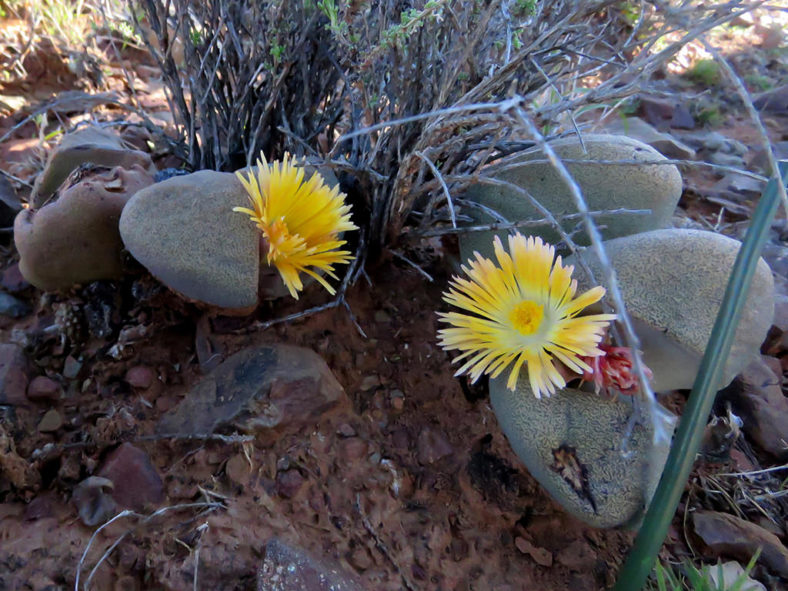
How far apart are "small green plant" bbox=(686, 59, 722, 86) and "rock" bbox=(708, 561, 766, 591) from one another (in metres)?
2.29

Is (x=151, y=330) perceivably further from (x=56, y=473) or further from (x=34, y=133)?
(x=34, y=133)

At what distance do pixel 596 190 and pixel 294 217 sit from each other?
1.79 ft

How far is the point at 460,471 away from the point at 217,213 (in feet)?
1.98

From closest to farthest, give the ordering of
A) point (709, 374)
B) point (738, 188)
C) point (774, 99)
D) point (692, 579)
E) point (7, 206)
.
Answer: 1. point (709, 374)
2. point (692, 579)
3. point (7, 206)
4. point (738, 188)
5. point (774, 99)

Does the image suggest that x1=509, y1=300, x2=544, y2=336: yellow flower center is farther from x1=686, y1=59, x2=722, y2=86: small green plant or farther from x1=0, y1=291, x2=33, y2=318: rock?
x1=686, y1=59, x2=722, y2=86: small green plant

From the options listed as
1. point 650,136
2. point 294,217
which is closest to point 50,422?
point 294,217

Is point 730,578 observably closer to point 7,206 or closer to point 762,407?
point 762,407

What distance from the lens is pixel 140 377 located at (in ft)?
3.62

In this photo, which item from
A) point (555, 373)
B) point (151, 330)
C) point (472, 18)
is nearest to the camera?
point (555, 373)

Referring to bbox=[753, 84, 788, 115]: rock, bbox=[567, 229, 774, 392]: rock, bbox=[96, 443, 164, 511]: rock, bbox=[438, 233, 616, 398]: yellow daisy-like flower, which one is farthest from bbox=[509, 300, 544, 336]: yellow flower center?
bbox=[753, 84, 788, 115]: rock

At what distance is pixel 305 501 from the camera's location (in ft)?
3.28

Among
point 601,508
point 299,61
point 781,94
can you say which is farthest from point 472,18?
point 781,94

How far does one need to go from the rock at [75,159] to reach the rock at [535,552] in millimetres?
973

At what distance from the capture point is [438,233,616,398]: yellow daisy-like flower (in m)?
0.90
